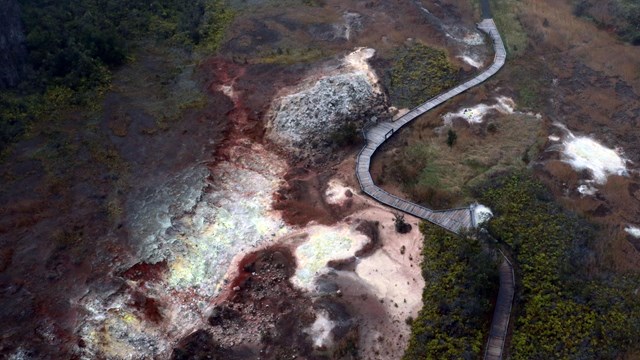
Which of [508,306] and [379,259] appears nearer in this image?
[508,306]

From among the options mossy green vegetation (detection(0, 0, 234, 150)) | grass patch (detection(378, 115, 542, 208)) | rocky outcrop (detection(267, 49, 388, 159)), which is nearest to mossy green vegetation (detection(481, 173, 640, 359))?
grass patch (detection(378, 115, 542, 208))

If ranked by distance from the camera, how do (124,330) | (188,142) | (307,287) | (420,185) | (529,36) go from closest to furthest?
(124,330) < (307,287) < (420,185) < (188,142) < (529,36)

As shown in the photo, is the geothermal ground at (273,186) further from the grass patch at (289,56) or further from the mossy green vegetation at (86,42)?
Result: the mossy green vegetation at (86,42)

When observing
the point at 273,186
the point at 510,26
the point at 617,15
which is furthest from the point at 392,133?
the point at 617,15

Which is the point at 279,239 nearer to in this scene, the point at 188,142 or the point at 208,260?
the point at 208,260

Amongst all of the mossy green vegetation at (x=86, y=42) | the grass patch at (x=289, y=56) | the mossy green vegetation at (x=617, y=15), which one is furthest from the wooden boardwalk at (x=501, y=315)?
the mossy green vegetation at (x=617, y=15)

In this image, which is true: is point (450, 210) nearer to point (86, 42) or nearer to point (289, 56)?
point (289, 56)

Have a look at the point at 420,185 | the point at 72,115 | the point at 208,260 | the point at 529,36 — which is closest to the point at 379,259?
the point at 420,185
